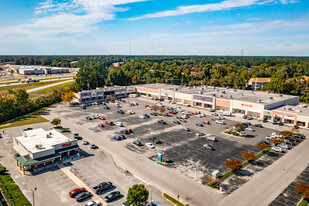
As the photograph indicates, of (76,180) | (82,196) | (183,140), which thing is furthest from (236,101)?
(82,196)

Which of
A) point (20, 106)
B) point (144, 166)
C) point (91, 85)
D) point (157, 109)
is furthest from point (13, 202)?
point (91, 85)

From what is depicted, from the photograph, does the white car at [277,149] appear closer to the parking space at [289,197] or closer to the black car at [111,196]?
the parking space at [289,197]

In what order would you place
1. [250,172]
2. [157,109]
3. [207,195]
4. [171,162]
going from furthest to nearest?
[157,109] < [171,162] < [250,172] < [207,195]

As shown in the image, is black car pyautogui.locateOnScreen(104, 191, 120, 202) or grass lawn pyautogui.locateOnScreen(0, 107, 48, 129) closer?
black car pyautogui.locateOnScreen(104, 191, 120, 202)

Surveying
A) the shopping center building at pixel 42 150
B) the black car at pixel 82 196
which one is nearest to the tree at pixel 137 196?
the black car at pixel 82 196

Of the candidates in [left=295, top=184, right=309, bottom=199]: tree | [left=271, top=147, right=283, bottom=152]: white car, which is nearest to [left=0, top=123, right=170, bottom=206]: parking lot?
[left=295, top=184, right=309, bottom=199]: tree

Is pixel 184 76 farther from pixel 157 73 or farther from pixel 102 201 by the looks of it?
pixel 102 201

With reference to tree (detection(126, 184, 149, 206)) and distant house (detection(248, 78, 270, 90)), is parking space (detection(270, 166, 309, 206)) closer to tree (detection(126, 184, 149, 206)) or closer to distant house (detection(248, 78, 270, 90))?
tree (detection(126, 184, 149, 206))

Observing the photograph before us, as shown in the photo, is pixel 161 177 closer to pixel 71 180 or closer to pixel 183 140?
pixel 71 180
